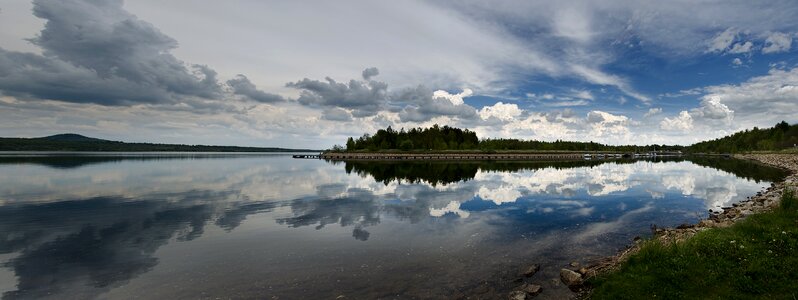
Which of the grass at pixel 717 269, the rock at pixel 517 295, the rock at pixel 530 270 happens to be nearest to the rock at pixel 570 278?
the grass at pixel 717 269

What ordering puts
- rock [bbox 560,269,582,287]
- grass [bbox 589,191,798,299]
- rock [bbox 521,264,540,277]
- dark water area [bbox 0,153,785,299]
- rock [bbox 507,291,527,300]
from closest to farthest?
grass [bbox 589,191,798,299] → rock [bbox 507,291,527,300] → rock [bbox 560,269,582,287] → dark water area [bbox 0,153,785,299] → rock [bbox 521,264,540,277]

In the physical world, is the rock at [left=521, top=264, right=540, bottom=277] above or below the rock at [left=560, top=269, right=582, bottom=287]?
below

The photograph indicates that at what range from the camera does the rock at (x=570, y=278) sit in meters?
14.1

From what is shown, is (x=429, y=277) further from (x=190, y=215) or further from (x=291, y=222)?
(x=190, y=215)

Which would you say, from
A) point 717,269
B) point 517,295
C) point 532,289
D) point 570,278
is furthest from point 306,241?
point 717,269

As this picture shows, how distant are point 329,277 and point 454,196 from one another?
25949 millimetres

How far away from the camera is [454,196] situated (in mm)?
39531

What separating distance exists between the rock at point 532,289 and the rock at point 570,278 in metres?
1.35

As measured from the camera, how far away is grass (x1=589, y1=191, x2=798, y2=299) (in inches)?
416

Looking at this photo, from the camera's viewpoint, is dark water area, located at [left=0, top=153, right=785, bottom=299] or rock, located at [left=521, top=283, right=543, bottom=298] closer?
rock, located at [left=521, top=283, right=543, bottom=298]

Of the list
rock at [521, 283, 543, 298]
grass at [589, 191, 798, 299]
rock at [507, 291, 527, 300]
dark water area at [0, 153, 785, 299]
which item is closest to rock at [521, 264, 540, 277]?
dark water area at [0, 153, 785, 299]

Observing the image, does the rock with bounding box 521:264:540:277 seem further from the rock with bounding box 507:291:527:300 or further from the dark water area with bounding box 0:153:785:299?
the rock with bounding box 507:291:527:300

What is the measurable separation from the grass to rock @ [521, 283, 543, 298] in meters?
1.82

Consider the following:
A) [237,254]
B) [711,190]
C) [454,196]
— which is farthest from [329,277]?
[711,190]
